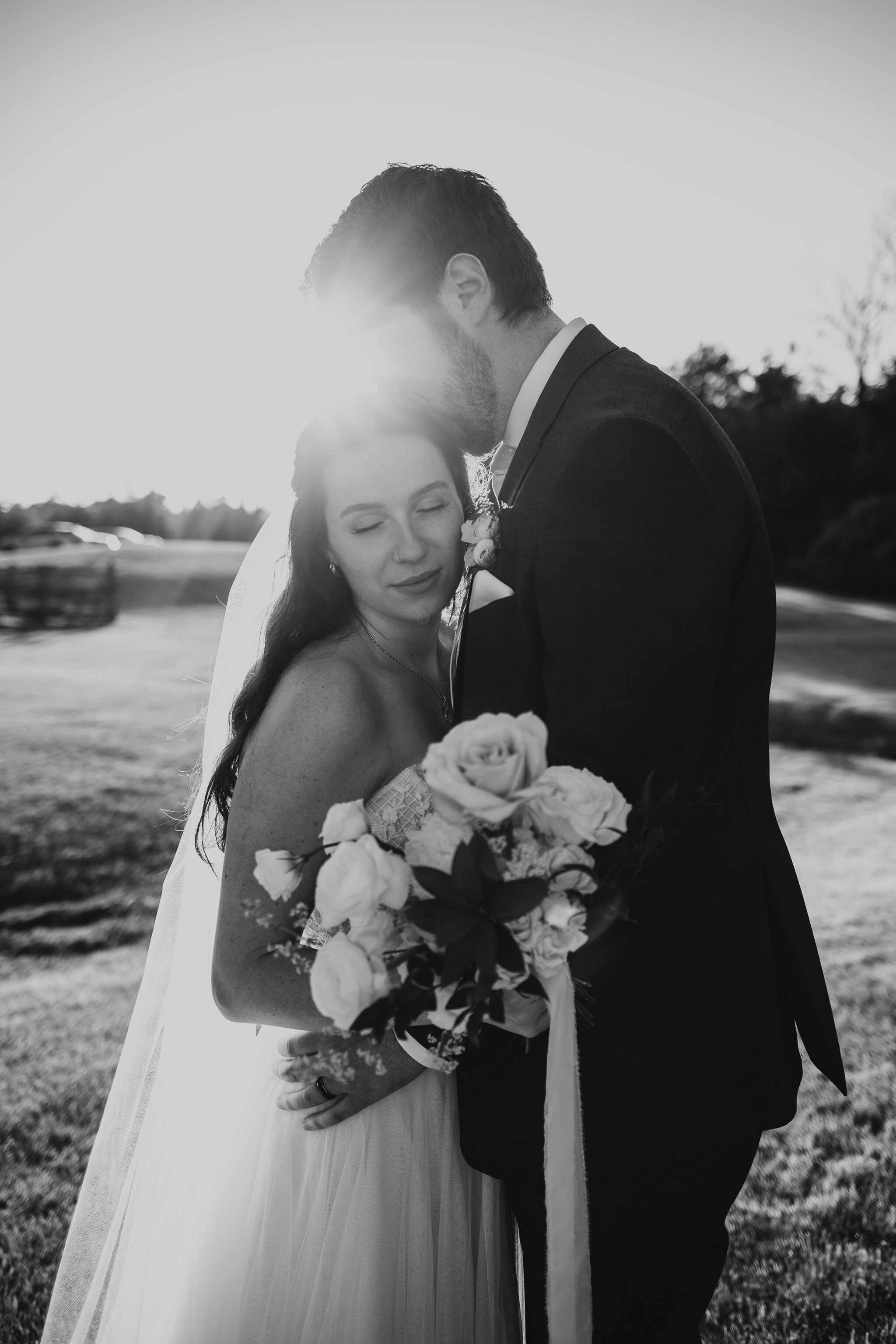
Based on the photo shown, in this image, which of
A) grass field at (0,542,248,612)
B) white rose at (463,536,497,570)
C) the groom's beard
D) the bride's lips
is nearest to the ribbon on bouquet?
white rose at (463,536,497,570)

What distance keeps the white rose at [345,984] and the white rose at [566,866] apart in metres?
0.34

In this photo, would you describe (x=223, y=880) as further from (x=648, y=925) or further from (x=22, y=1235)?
(x=22, y=1235)

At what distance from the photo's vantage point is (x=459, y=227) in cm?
250

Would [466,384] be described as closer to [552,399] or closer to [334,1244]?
[552,399]

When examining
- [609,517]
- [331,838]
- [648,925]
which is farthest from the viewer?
[648,925]

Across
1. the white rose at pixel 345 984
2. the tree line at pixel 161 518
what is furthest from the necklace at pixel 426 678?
the tree line at pixel 161 518

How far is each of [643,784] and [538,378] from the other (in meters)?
1.09

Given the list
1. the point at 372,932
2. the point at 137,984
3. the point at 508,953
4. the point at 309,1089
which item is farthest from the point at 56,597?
the point at 508,953

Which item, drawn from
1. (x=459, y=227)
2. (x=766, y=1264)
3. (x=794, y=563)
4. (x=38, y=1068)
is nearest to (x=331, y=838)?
(x=459, y=227)

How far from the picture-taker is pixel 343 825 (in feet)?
5.32

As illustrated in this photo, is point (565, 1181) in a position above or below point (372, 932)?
below

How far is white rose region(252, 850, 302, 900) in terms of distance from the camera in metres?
1.72

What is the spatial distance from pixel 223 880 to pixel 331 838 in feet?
2.30

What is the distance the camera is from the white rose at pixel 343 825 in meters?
1.62
